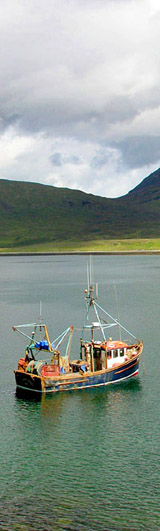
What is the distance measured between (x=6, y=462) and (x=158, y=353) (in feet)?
140

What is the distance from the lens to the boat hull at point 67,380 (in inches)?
2611

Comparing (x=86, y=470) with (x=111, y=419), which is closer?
(x=86, y=470)

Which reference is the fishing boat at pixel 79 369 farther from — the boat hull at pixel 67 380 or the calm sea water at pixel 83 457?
the calm sea water at pixel 83 457

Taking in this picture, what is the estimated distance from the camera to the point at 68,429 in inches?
2196

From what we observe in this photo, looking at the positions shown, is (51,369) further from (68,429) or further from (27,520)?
(27,520)

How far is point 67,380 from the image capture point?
219 ft

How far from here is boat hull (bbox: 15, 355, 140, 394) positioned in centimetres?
6631

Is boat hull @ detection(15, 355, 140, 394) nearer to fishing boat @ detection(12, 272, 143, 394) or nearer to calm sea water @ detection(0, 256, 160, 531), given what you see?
fishing boat @ detection(12, 272, 143, 394)

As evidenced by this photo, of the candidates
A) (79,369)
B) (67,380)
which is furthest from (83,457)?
(79,369)

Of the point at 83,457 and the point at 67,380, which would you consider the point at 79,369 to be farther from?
the point at 83,457

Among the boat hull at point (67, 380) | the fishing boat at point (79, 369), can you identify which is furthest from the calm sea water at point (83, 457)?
the fishing boat at point (79, 369)

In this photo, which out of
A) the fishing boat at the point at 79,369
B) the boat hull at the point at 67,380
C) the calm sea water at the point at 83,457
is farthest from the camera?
the fishing boat at the point at 79,369

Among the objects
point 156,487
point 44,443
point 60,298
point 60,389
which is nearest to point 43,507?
point 156,487

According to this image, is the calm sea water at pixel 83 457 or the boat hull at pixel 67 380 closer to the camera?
the calm sea water at pixel 83 457
